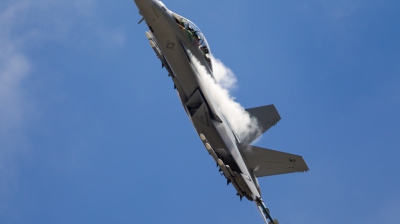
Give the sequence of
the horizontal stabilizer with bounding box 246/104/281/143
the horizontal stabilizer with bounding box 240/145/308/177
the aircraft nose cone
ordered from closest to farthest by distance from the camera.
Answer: the aircraft nose cone, the horizontal stabilizer with bounding box 240/145/308/177, the horizontal stabilizer with bounding box 246/104/281/143

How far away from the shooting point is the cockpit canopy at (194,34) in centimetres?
3212

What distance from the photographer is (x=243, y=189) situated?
32094 millimetres

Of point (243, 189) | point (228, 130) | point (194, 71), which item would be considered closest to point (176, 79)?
point (194, 71)

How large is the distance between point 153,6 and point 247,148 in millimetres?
8823

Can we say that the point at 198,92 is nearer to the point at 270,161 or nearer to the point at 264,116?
the point at 264,116

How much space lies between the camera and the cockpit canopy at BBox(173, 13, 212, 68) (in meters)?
32.1

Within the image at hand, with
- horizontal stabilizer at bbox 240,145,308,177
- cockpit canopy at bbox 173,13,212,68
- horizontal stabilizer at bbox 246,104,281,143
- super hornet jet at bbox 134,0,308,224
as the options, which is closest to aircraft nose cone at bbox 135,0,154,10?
super hornet jet at bbox 134,0,308,224

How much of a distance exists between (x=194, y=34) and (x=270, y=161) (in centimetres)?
754

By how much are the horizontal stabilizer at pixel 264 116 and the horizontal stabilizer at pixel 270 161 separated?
4.83 feet

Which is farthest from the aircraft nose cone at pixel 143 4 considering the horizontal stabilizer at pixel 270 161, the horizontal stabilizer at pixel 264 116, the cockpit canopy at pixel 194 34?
the horizontal stabilizer at pixel 270 161

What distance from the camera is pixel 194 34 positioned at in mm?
32594

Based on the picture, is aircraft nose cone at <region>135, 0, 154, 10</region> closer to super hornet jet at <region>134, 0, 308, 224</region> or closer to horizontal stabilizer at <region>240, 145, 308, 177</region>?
super hornet jet at <region>134, 0, 308, 224</region>

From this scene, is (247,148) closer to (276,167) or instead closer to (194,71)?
(276,167)

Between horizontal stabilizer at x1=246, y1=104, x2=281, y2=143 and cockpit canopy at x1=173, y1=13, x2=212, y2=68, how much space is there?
4.10m
